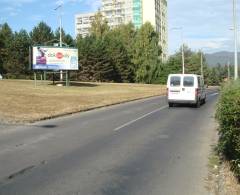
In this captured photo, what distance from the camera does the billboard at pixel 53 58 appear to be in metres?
55.5

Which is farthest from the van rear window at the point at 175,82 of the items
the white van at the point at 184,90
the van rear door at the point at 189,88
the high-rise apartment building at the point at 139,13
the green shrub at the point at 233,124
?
the high-rise apartment building at the point at 139,13

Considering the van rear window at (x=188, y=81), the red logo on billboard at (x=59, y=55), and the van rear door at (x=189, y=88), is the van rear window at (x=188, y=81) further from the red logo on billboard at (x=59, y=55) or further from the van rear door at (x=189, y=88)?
the red logo on billboard at (x=59, y=55)

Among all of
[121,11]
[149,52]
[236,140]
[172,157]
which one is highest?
[121,11]

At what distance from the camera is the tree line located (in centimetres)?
8031

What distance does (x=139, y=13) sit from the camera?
602 feet

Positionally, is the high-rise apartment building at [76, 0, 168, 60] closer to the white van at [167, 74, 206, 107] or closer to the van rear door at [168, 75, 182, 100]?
the white van at [167, 74, 206, 107]

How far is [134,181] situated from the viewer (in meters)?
9.59

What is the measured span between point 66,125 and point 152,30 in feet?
280

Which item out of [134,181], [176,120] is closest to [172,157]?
[134,181]

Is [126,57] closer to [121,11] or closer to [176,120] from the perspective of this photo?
[176,120]

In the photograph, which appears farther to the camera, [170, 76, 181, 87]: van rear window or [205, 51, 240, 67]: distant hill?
[205, 51, 240, 67]: distant hill

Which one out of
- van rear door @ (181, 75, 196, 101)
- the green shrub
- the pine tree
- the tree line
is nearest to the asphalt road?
the green shrub

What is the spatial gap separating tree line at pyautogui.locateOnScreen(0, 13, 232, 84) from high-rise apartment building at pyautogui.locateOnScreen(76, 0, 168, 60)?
64584 mm

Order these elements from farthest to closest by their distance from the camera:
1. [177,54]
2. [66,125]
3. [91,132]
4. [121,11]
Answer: [121,11]
[177,54]
[66,125]
[91,132]
